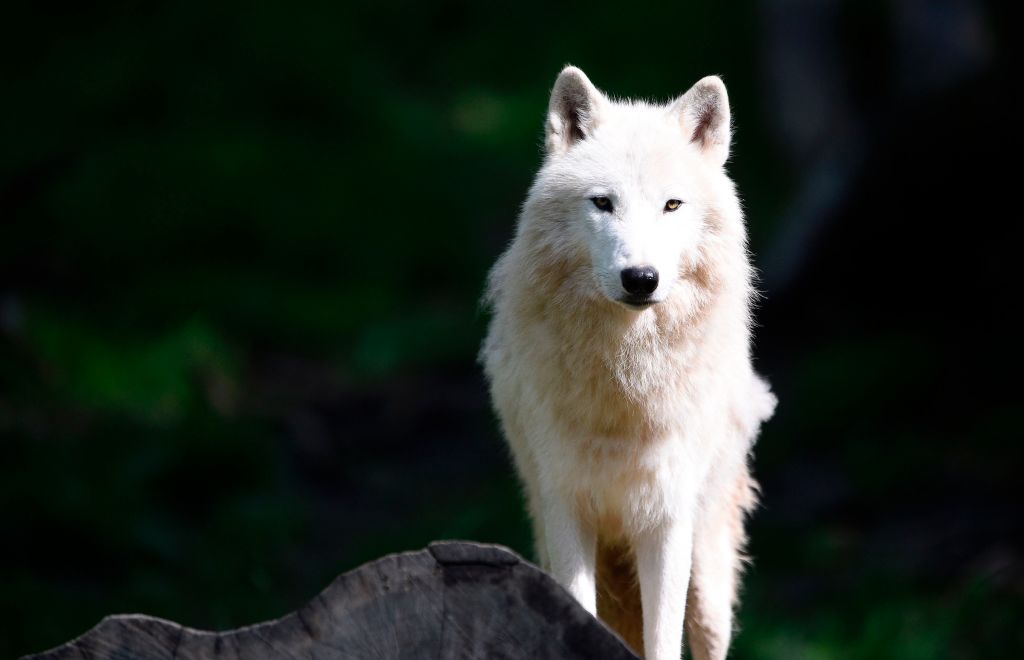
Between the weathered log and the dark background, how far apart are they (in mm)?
1865

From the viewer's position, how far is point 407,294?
11242mm

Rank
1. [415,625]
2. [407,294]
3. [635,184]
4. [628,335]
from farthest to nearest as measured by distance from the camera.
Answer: [407,294], [628,335], [635,184], [415,625]

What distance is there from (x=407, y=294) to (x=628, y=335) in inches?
294

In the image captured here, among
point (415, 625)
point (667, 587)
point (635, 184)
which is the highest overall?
point (635, 184)

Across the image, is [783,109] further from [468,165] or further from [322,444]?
[322,444]

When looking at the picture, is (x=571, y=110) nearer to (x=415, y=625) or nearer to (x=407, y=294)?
(x=415, y=625)

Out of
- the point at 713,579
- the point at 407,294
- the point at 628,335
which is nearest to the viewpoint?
the point at 628,335

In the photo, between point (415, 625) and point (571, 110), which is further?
point (571, 110)

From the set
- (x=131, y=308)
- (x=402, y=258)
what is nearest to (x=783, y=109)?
(x=402, y=258)

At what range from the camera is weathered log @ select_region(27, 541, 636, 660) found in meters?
2.85

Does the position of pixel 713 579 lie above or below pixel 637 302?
below

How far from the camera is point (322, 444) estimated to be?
9109 mm

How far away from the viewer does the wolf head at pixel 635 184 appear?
3678 mm

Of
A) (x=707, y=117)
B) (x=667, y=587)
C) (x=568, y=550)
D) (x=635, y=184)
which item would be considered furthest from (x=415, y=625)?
(x=707, y=117)
